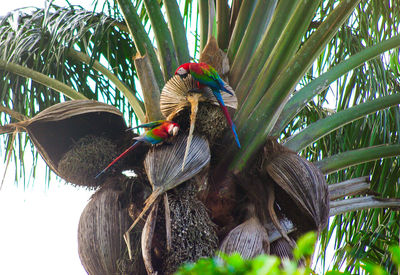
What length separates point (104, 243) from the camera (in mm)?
2197

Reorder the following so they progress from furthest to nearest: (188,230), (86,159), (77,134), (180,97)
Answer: (77,134)
(86,159)
(180,97)
(188,230)

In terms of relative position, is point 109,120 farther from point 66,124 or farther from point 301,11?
point 301,11

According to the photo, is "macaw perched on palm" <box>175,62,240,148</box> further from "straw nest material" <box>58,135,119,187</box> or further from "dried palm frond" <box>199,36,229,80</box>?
"straw nest material" <box>58,135,119,187</box>

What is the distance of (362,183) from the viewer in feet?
8.90

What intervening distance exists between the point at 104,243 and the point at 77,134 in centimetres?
59

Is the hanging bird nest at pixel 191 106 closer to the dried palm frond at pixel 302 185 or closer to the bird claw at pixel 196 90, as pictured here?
the bird claw at pixel 196 90

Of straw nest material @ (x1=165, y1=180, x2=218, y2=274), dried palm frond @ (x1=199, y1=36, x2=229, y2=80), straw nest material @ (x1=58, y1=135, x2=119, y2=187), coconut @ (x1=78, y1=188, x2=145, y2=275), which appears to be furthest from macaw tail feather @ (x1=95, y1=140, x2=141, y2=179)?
dried palm frond @ (x1=199, y1=36, x2=229, y2=80)

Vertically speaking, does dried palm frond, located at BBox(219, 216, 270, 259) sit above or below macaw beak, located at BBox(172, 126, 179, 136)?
below

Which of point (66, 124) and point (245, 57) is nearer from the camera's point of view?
point (66, 124)

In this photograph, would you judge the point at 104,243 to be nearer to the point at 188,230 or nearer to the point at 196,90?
the point at 188,230

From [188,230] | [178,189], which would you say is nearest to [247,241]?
[188,230]

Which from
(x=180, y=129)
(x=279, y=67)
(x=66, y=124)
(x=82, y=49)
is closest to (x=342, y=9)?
(x=279, y=67)

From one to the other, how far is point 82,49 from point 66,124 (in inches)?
48.3

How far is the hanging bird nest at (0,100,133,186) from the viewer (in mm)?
Answer: 2402
